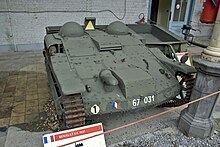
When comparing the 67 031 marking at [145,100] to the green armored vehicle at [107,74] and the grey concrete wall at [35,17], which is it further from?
the grey concrete wall at [35,17]

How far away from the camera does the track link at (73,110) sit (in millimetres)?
2582

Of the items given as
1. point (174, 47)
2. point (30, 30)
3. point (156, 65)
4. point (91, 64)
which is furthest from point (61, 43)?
point (30, 30)

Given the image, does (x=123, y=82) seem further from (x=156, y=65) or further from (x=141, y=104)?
(x=156, y=65)

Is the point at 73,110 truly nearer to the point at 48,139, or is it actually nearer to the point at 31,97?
the point at 48,139

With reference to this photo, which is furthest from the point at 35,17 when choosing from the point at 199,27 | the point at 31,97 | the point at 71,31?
the point at 199,27

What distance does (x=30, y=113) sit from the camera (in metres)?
3.93

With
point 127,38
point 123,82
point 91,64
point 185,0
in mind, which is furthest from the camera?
point 185,0

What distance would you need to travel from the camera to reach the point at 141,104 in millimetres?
3053

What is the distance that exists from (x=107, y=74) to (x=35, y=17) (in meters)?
6.29

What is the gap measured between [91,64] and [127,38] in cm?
126

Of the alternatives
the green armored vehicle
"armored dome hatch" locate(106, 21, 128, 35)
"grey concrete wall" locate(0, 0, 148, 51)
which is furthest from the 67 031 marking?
"grey concrete wall" locate(0, 0, 148, 51)

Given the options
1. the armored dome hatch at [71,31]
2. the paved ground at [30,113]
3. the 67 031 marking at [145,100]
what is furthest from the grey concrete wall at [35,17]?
the 67 031 marking at [145,100]

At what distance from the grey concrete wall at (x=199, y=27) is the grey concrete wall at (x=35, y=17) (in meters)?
3.94

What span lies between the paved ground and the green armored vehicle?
1.94ft
